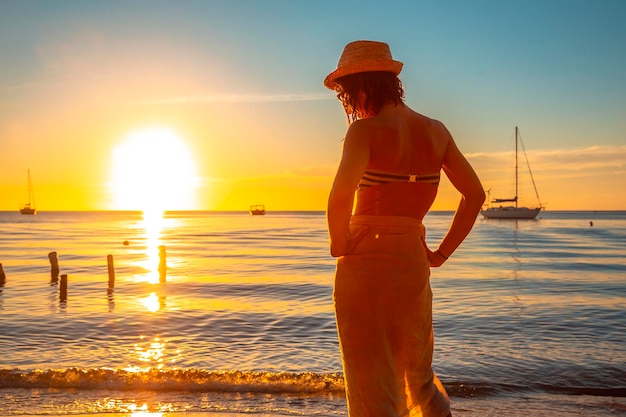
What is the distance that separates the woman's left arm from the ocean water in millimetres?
4351

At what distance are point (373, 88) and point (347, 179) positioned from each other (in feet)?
1.59

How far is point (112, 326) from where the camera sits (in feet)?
50.0

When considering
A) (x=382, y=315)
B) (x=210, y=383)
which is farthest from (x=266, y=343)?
(x=382, y=315)

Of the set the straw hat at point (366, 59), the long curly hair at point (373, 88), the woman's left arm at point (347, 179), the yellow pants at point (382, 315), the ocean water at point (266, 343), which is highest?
the straw hat at point (366, 59)

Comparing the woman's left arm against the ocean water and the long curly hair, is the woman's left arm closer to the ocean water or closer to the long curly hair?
the long curly hair

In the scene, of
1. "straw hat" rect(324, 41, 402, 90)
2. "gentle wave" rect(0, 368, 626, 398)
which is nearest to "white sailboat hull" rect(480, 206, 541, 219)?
"gentle wave" rect(0, 368, 626, 398)

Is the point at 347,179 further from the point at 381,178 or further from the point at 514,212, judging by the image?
the point at 514,212

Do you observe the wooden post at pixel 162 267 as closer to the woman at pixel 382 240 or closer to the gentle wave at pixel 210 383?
the gentle wave at pixel 210 383

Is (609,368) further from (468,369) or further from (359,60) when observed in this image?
(359,60)

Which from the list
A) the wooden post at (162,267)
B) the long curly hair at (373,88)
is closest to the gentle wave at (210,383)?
the long curly hair at (373,88)

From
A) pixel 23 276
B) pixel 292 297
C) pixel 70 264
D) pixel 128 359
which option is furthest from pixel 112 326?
pixel 70 264

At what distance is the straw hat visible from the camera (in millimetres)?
2672

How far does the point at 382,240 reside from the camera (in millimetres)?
2688

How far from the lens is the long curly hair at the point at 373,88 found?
271 cm
